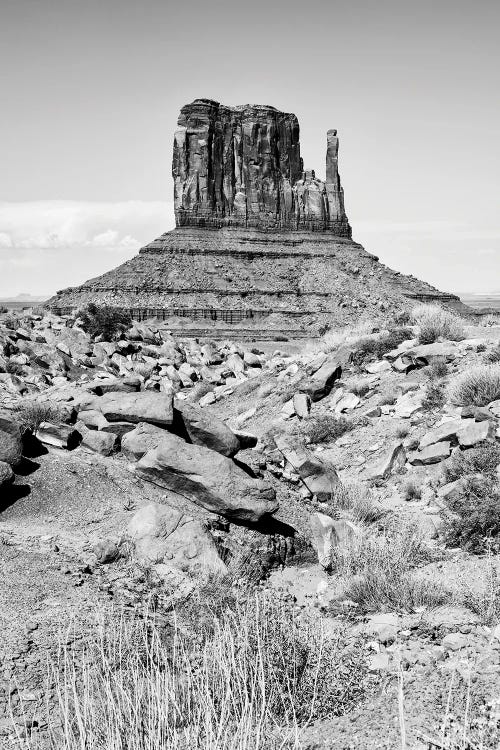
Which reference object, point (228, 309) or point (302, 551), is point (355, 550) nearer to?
point (302, 551)

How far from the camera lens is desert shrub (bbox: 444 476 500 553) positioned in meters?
8.93

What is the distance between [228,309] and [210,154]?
35792 millimetres

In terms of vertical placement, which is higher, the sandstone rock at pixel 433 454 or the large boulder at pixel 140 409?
the large boulder at pixel 140 409

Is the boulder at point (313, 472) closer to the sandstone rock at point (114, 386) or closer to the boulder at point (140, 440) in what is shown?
the boulder at point (140, 440)

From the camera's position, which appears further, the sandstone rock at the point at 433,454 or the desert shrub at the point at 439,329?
the desert shrub at the point at 439,329

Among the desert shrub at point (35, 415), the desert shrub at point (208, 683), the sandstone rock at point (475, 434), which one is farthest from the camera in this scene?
the sandstone rock at point (475, 434)

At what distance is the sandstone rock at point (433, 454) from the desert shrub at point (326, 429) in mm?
2808

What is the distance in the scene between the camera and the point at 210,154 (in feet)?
325

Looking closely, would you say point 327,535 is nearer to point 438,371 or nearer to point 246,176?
point 438,371

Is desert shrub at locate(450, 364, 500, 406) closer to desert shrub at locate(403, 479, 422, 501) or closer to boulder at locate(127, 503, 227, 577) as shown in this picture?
desert shrub at locate(403, 479, 422, 501)

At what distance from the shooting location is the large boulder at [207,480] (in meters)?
9.00

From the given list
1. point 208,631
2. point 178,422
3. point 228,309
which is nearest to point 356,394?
point 178,422

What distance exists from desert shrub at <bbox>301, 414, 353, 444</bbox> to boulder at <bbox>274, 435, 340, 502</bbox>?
10.1 feet

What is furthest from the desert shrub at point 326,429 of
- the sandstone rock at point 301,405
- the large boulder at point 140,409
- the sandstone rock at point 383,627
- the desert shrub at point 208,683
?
the desert shrub at point 208,683
